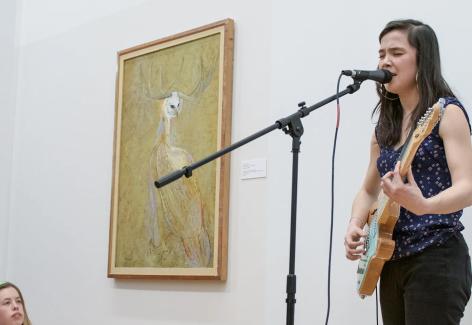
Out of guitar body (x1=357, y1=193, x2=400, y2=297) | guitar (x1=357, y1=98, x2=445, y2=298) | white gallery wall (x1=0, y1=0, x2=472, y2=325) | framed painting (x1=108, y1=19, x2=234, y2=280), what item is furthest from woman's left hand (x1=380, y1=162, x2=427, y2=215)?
framed painting (x1=108, y1=19, x2=234, y2=280)

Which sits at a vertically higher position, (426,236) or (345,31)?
(345,31)

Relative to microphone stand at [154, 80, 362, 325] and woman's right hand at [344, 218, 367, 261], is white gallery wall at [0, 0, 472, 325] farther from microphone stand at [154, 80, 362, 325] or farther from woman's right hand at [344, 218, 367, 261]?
microphone stand at [154, 80, 362, 325]

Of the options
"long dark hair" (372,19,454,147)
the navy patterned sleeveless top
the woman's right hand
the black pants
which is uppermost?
"long dark hair" (372,19,454,147)

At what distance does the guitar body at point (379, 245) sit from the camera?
2.03m

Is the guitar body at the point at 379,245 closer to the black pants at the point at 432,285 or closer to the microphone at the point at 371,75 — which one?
the black pants at the point at 432,285

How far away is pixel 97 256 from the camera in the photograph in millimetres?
4082

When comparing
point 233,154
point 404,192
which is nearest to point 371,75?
point 404,192

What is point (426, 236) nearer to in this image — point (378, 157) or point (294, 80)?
point (378, 157)

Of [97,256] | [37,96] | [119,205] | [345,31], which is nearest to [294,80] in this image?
[345,31]

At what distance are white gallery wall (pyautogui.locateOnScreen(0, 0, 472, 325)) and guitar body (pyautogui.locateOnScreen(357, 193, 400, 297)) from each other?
57 centimetres

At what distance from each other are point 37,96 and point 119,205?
1179 mm

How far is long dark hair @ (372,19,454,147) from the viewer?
84.8 inches

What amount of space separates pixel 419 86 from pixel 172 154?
1763 millimetres

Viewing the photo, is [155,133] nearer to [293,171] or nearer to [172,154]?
[172,154]
